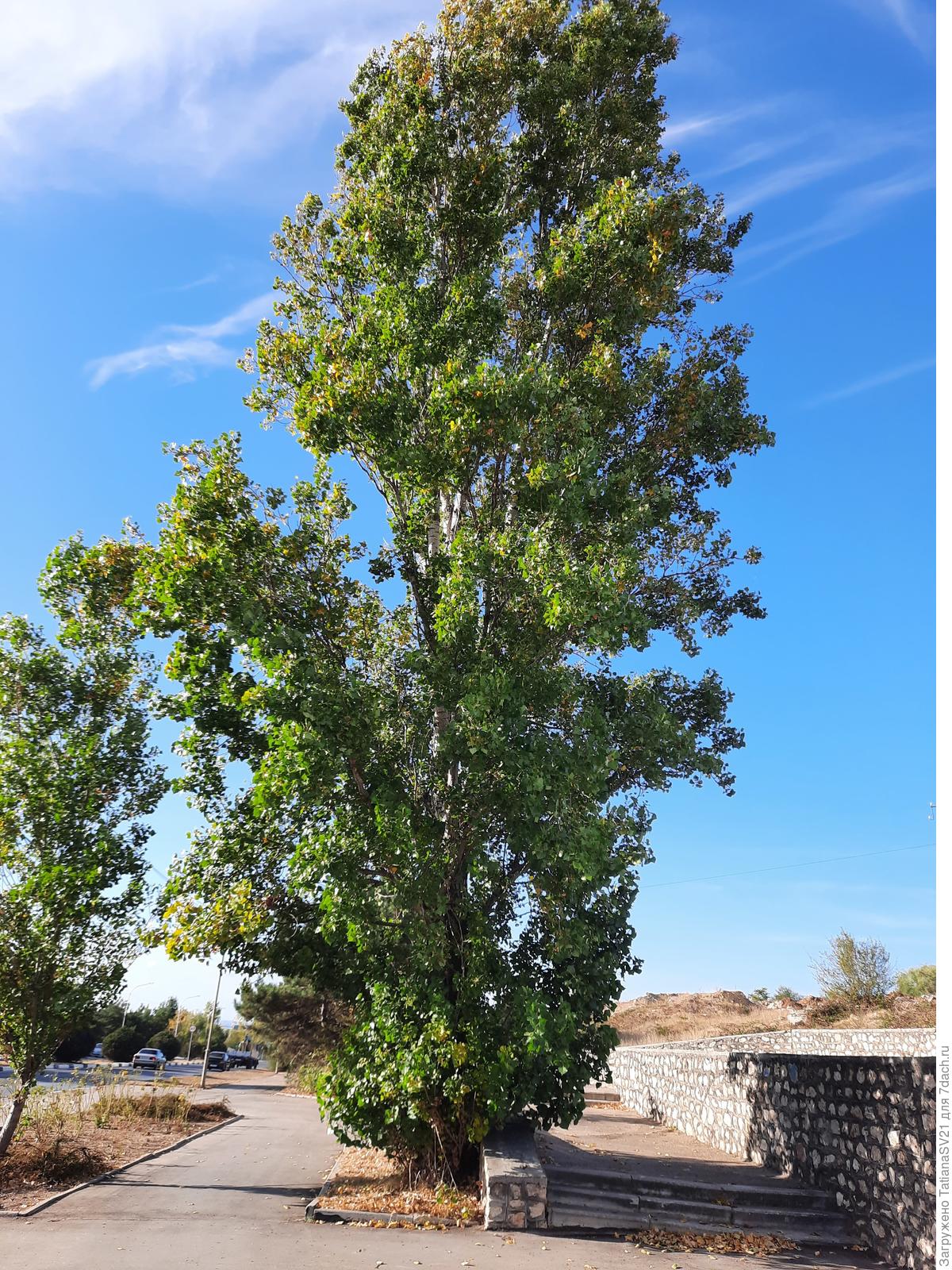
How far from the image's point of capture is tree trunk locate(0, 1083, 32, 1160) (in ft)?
35.1

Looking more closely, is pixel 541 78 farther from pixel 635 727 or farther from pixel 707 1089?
pixel 707 1089

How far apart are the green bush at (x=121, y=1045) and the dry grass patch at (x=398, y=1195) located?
125 ft

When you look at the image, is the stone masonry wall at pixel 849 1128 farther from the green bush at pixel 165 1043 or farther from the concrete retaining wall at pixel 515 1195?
the green bush at pixel 165 1043

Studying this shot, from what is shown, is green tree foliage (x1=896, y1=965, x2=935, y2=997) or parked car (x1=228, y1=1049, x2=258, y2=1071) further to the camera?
parked car (x1=228, y1=1049, x2=258, y2=1071)

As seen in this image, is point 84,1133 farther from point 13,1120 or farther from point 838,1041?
point 838,1041

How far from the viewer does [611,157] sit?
13453mm

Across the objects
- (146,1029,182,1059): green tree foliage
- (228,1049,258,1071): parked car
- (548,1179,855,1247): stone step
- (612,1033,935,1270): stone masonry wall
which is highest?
(612,1033,935,1270): stone masonry wall

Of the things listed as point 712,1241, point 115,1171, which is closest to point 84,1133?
point 115,1171

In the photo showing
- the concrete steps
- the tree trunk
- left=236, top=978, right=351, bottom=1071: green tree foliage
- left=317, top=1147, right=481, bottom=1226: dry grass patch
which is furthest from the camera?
left=236, top=978, right=351, bottom=1071: green tree foliage

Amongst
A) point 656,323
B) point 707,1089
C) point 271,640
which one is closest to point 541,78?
point 656,323

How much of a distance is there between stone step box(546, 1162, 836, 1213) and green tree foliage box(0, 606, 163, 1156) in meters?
6.65

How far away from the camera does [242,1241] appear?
821cm

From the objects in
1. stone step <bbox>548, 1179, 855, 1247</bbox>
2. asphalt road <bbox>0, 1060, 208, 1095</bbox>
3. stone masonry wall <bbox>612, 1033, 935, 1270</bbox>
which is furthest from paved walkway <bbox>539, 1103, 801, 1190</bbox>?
asphalt road <bbox>0, 1060, 208, 1095</bbox>

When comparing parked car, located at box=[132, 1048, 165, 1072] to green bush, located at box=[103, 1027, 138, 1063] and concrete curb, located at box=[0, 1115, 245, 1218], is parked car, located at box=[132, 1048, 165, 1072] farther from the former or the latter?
concrete curb, located at box=[0, 1115, 245, 1218]
